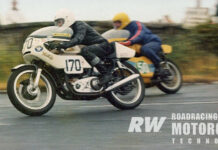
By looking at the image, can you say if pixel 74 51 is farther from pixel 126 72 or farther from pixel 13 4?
pixel 13 4

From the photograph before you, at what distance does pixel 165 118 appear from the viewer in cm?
961

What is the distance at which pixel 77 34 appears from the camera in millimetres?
10109

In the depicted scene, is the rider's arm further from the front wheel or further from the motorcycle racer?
the motorcycle racer

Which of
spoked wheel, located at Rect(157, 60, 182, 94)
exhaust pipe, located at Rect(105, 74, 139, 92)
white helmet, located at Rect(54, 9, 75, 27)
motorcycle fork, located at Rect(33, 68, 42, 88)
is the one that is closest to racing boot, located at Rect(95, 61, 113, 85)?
exhaust pipe, located at Rect(105, 74, 139, 92)

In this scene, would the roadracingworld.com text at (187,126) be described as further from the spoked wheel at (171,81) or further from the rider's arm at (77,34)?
the spoked wheel at (171,81)

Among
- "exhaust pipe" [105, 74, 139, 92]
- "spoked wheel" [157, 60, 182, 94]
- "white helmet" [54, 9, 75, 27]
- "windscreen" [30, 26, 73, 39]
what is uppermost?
"white helmet" [54, 9, 75, 27]

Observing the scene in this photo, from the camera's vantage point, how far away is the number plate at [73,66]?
Answer: 33.0ft

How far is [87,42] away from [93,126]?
1911 mm

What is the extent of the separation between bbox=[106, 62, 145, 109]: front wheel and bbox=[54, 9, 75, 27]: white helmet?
121 cm

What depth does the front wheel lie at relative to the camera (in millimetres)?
10555

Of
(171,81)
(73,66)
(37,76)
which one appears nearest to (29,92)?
(37,76)

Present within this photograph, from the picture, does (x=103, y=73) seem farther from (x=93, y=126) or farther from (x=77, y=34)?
(x=93, y=126)

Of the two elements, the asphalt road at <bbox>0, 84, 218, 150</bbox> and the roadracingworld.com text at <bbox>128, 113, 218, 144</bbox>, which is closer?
the asphalt road at <bbox>0, 84, 218, 150</bbox>

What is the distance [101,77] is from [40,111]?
1235 millimetres
